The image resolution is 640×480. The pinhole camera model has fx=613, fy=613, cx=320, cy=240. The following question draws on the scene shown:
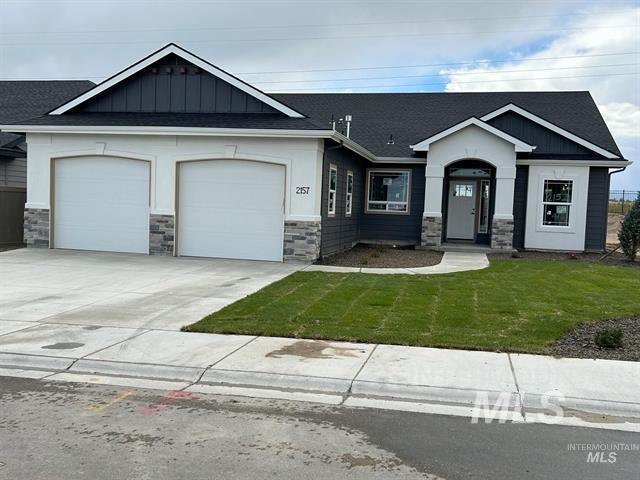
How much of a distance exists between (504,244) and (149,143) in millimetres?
11294

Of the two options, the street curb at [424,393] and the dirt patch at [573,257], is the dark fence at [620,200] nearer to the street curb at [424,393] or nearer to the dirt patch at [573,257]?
the dirt patch at [573,257]

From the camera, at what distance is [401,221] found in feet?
70.4

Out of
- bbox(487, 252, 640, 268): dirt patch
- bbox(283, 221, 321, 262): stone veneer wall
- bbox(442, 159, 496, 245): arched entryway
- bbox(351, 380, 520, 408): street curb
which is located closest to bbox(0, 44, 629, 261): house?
bbox(283, 221, 321, 262): stone veneer wall

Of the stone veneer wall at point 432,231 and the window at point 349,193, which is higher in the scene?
the window at point 349,193

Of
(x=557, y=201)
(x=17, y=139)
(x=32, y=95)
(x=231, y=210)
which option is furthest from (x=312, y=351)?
(x=32, y=95)

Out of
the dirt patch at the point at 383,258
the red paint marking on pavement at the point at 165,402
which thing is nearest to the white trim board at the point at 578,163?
the dirt patch at the point at 383,258

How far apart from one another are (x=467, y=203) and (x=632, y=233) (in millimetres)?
5752

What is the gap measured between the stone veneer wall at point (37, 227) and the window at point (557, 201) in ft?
50.6

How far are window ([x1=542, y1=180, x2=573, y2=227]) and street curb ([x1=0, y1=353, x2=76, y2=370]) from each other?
1707cm

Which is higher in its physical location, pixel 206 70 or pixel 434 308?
pixel 206 70

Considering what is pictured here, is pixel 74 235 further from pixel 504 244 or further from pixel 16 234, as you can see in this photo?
pixel 504 244

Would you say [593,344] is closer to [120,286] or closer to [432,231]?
[120,286]

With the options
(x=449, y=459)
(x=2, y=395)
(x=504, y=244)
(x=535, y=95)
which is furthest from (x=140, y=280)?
(x=535, y=95)

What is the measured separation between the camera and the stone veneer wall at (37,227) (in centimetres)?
1711
